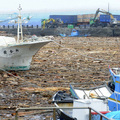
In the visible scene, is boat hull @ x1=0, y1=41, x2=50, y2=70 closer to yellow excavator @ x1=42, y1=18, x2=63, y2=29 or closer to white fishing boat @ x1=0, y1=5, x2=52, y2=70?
white fishing boat @ x1=0, y1=5, x2=52, y2=70

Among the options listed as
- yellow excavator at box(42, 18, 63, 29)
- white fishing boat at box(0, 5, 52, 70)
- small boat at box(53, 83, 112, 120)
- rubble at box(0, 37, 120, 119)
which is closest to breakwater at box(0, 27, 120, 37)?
yellow excavator at box(42, 18, 63, 29)

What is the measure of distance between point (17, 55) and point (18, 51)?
1.15ft

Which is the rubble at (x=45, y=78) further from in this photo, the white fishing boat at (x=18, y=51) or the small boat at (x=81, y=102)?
the small boat at (x=81, y=102)

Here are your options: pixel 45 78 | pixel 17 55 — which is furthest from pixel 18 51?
pixel 45 78

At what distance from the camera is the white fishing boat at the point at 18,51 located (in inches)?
939

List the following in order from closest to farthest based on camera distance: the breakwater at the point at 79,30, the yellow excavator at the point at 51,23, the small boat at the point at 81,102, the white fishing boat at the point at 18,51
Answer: the small boat at the point at 81,102
the white fishing boat at the point at 18,51
the breakwater at the point at 79,30
the yellow excavator at the point at 51,23

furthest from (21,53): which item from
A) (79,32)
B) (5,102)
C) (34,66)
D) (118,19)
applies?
(118,19)

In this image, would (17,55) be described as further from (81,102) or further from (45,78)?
(81,102)

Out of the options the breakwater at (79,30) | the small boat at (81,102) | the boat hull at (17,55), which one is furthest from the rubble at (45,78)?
the breakwater at (79,30)

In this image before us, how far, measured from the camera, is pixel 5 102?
16234 millimetres

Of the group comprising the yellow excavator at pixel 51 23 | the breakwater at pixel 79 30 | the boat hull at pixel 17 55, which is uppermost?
the boat hull at pixel 17 55

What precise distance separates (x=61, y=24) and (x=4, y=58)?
51788 millimetres

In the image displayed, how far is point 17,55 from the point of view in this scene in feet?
80.2

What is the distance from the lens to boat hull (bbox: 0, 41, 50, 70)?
23.9 metres
